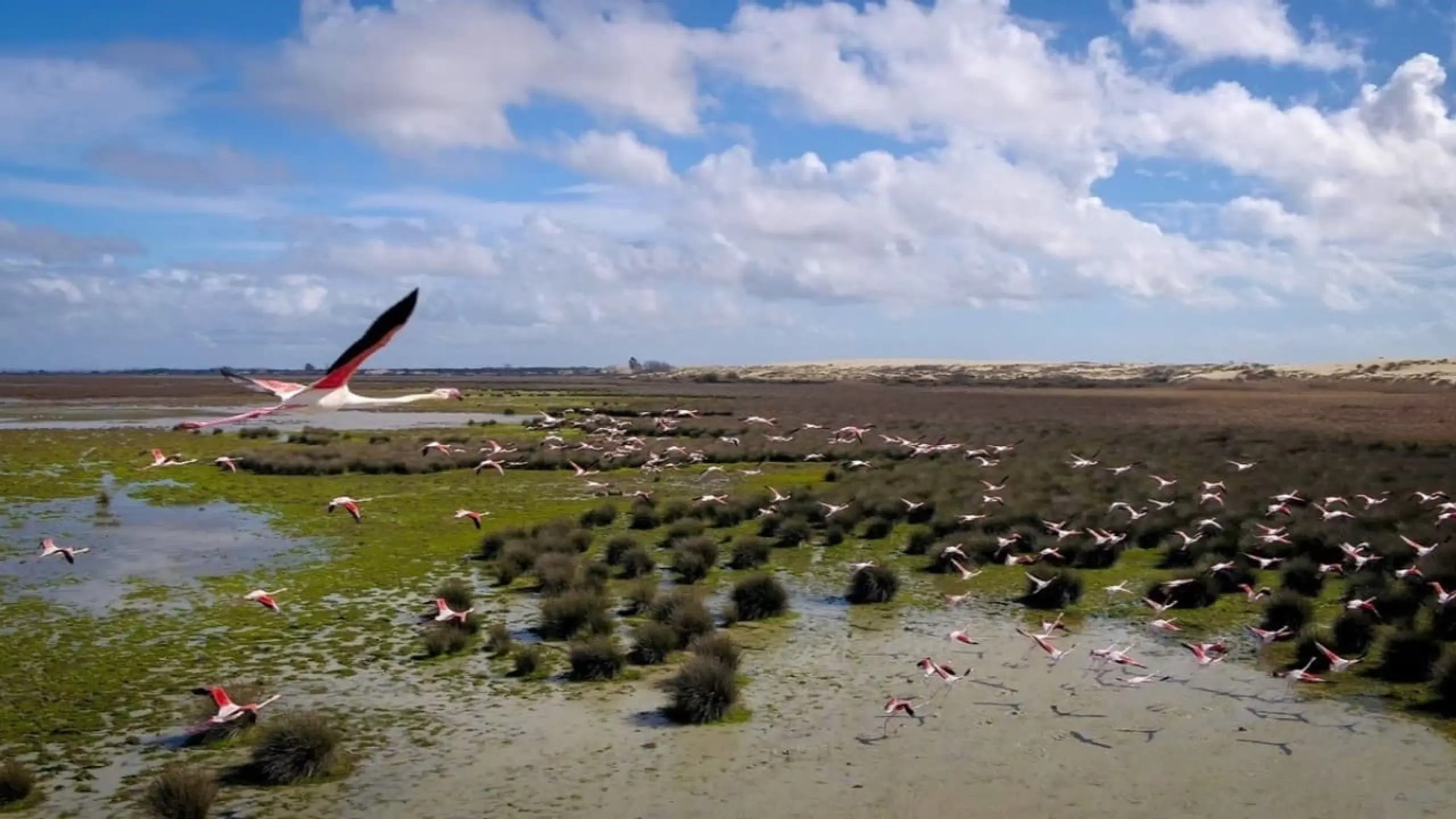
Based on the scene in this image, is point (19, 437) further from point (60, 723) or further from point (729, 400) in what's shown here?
point (729, 400)

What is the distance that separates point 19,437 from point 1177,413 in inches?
2378

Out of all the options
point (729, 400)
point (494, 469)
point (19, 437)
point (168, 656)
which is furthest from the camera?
point (729, 400)

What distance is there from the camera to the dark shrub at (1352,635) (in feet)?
48.4

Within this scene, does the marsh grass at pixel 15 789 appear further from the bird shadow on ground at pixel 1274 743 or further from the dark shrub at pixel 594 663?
the bird shadow on ground at pixel 1274 743

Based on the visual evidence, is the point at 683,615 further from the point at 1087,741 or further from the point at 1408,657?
the point at 1408,657

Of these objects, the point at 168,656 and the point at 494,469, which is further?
the point at 494,469

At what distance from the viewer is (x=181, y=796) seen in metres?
9.45

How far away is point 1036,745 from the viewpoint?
461 inches

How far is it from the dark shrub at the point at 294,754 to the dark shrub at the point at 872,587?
957cm

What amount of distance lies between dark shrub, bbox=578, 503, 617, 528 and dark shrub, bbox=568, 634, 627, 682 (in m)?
11.9

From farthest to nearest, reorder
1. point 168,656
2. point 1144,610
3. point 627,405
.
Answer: point 627,405, point 1144,610, point 168,656

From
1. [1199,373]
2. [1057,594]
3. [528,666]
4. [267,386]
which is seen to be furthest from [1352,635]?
[1199,373]

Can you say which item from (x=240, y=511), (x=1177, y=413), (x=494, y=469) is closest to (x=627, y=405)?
(x=1177, y=413)

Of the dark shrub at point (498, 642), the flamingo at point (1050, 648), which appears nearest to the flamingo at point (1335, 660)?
the flamingo at point (1050, 648)
